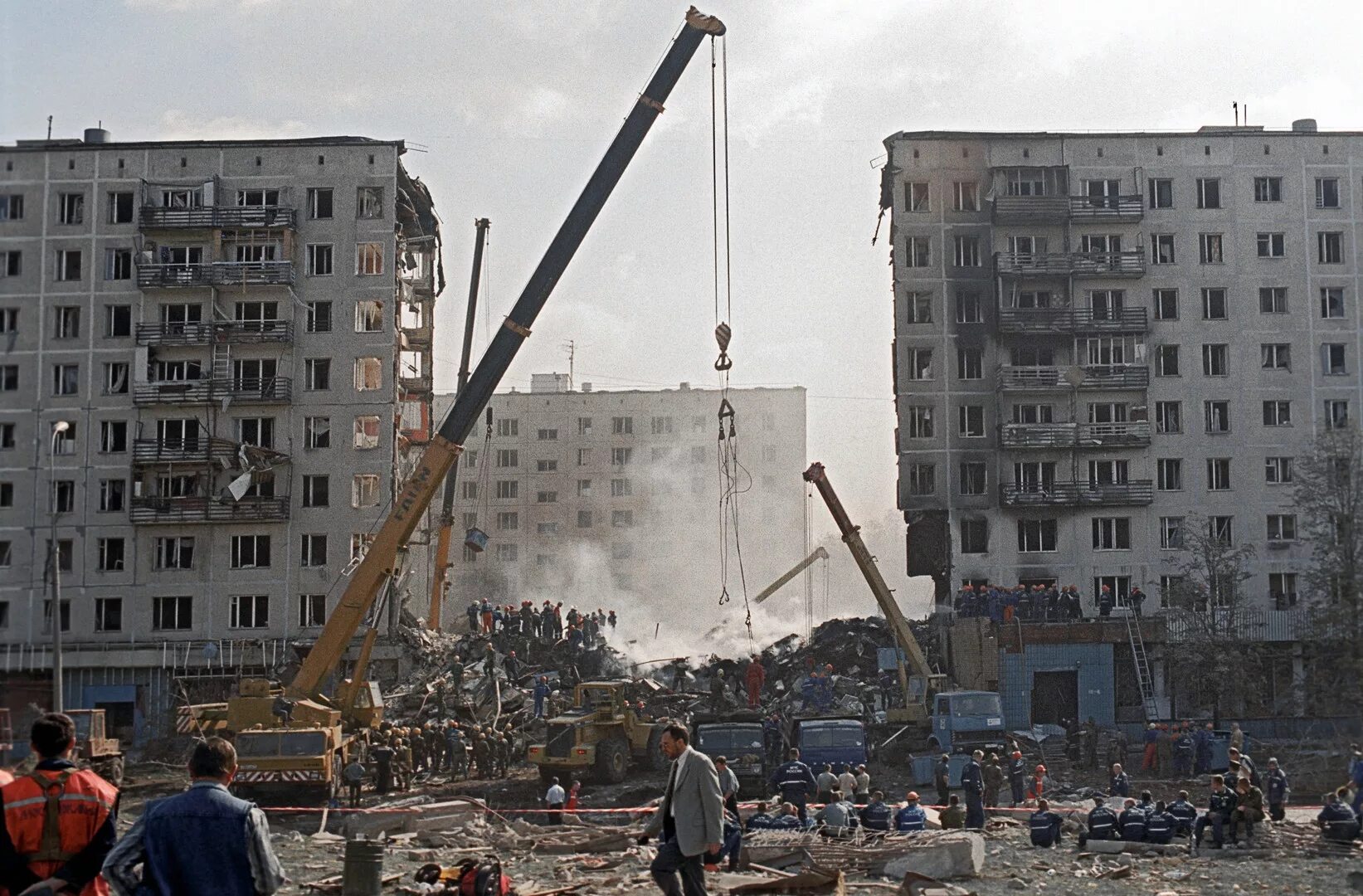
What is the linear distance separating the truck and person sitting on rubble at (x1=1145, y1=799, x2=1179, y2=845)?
11.8 meters

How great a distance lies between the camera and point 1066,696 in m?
53.7

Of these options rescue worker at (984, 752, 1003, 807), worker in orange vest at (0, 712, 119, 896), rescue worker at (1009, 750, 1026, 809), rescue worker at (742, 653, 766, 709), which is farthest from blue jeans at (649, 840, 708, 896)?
rescue worker at (742, 653, 766, 709)

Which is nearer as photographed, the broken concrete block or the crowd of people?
the broken concrete block

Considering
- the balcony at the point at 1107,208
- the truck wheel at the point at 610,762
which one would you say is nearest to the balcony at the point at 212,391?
the truck wheel at the point at 610,762

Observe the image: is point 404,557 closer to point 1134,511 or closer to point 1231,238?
point 1134,511

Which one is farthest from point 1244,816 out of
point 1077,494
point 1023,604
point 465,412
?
point 1077,494

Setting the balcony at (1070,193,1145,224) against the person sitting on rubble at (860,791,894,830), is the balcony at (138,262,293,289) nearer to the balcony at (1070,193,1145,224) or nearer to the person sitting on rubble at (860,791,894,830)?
the balcony at (1070,193,1145,224)

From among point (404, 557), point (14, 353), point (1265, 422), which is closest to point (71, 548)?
point (14, 353)

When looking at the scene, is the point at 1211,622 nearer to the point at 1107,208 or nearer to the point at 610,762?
the point at 1107,208

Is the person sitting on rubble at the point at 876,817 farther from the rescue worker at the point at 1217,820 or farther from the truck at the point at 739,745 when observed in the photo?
the truck at the point at 739,745

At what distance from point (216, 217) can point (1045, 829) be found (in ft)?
146

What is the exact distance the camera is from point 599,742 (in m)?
37.8

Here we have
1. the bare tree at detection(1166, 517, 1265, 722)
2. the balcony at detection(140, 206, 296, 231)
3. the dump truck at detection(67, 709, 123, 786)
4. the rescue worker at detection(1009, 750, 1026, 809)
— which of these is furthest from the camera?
the balcony at detection(140, 206, 296, 231)

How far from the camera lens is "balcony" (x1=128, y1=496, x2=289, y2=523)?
56.8 metres
